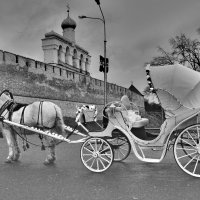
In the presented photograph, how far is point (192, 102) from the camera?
575 centimetres

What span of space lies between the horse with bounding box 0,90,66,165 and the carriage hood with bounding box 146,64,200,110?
2273mm

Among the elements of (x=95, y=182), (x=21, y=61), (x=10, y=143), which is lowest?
(x=95, y=182)

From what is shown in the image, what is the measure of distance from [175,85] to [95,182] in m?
1.96

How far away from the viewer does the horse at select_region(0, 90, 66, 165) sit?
23.4 feet

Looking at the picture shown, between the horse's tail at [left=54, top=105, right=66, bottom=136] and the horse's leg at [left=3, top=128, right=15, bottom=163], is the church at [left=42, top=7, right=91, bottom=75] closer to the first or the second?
the horse's leg at [left=3, top=128, right=15, bottom=163]

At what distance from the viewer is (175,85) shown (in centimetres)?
576

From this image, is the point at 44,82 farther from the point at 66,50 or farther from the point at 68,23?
the point at 68,23

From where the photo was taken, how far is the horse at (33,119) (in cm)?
714

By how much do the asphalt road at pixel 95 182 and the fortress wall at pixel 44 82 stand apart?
1549 centimetres

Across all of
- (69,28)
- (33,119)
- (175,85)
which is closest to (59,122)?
(33,119)

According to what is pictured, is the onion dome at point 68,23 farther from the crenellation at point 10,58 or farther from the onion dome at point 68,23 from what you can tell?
the crenellation at point 10,58

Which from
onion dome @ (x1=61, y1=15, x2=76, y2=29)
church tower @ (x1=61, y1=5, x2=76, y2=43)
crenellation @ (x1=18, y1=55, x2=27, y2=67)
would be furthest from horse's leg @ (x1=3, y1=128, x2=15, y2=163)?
onion dome @ (x1=61, y1=15, x2=76, y2=29)

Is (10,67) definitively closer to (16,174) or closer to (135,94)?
(16,174)

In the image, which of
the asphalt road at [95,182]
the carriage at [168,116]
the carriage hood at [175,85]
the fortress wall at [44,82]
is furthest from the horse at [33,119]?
the fortress wall at [44,82]
